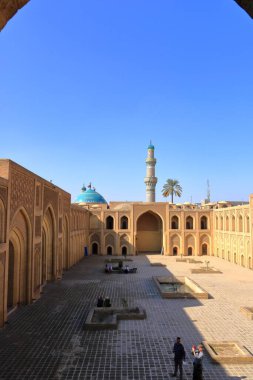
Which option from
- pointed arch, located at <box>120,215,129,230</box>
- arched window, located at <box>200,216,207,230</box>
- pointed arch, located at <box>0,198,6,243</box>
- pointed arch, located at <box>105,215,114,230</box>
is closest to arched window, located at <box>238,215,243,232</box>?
arched window, located at <box>200,216,207,230</box>

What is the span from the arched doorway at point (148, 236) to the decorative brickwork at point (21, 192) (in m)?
28.7

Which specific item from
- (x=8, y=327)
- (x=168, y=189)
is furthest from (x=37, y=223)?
(x=168, y=189)

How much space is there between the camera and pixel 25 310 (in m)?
15.2

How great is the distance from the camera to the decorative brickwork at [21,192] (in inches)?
550

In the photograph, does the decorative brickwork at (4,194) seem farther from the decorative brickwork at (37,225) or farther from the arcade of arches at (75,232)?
the decorative brickwork at (37,225)

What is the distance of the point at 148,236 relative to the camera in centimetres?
4428

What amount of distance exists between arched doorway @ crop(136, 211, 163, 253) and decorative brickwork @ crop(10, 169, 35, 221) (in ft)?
94.3

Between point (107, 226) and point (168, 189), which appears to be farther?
point (168, 189)

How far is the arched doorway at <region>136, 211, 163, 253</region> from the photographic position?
145ft

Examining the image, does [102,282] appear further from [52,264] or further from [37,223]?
[37,223]

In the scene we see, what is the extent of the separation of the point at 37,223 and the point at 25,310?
4.59 meters

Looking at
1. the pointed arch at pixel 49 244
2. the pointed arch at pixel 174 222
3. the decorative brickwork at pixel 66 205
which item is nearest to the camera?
the pointed arch at pixel 49 244

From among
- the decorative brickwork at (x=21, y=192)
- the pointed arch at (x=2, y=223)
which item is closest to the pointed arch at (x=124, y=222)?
the decorative brickwork at (x=21, y=192)

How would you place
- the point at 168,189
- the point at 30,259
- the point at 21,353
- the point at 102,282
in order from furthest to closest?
the point at 168,189
the point at 102,282
the point at 30,259
the point at 21,353
